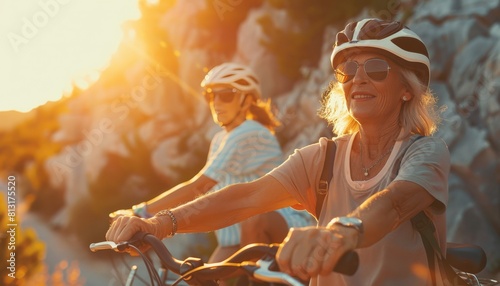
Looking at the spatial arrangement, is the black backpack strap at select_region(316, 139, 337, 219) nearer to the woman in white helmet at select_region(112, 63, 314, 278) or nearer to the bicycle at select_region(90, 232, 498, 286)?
the bicycle at select_region(90, 232, 498, 286)

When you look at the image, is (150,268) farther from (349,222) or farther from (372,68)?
(372,68)

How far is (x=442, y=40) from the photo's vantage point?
16.2 m

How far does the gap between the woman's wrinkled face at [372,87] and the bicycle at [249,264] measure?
0.68 meters

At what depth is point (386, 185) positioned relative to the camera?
282cm

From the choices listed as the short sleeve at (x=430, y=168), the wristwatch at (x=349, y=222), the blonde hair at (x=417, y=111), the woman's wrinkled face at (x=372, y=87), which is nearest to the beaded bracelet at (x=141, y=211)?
the blonde hair at (x=417, y=111)

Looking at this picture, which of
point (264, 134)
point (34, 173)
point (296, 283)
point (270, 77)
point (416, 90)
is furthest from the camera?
point (34, 173)

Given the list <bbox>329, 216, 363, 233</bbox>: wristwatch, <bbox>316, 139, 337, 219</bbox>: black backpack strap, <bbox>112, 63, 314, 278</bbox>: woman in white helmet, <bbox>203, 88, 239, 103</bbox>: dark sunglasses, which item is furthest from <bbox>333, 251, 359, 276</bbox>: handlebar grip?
<bbox>203, 88, 239, 103</bbox>: dark sunglasses

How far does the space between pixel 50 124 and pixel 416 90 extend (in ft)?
107

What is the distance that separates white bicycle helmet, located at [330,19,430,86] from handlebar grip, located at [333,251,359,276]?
129cm

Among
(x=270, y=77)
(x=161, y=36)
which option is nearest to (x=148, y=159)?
(x=161, y=36)

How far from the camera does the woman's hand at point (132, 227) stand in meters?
2.72

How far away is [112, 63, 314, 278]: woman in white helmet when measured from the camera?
4551 mm

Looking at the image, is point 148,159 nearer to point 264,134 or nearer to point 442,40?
point 442,40

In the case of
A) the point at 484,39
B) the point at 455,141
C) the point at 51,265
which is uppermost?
the point at 484,39
